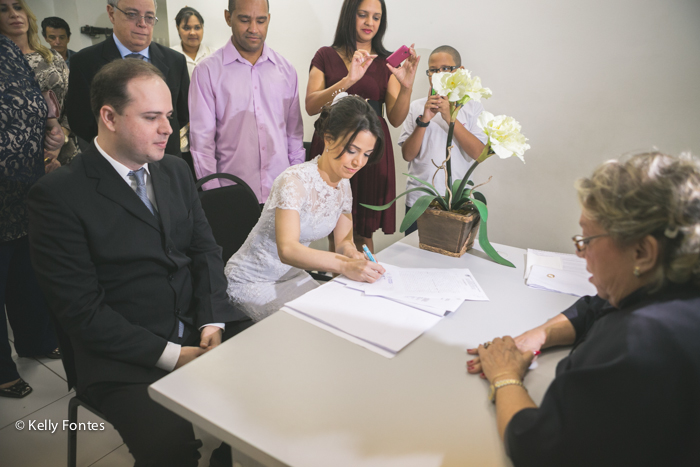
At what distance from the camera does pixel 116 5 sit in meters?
1.96

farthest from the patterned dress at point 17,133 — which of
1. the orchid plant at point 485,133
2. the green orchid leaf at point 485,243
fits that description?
the green orchid leaf at point 485,243

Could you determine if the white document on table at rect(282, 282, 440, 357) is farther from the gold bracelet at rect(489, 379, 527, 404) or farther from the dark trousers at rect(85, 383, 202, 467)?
the dark trousers at rect(85, 383, 202, 467)

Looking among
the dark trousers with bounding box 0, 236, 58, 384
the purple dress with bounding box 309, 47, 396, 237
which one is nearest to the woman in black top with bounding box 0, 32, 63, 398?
the dark trousers with bounding box 0, 236, 58, 384

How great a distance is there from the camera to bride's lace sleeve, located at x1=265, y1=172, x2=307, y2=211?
1.49m

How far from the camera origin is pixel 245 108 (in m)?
2.33

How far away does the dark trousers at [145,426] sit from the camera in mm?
993

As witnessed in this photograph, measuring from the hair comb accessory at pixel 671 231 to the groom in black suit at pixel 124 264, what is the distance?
107 centimetres

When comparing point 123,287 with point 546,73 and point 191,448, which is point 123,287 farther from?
point 546,73

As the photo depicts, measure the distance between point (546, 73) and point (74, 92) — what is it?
8.52ft

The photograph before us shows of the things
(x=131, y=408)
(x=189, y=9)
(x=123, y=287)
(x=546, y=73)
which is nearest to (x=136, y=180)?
(x=123, y=287)

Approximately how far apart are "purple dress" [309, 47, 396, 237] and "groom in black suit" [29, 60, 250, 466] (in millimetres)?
1011

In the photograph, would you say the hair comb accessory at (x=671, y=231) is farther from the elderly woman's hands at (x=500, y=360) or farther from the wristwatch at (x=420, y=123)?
the wristwatch at (x=420, y=123)

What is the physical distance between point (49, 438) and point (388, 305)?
1.47 meters

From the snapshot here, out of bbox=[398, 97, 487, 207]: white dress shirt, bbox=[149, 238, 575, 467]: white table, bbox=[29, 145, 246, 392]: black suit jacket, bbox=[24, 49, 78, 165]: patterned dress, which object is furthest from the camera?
bbox=[398, 97, 487, 207]: white dress shirt
